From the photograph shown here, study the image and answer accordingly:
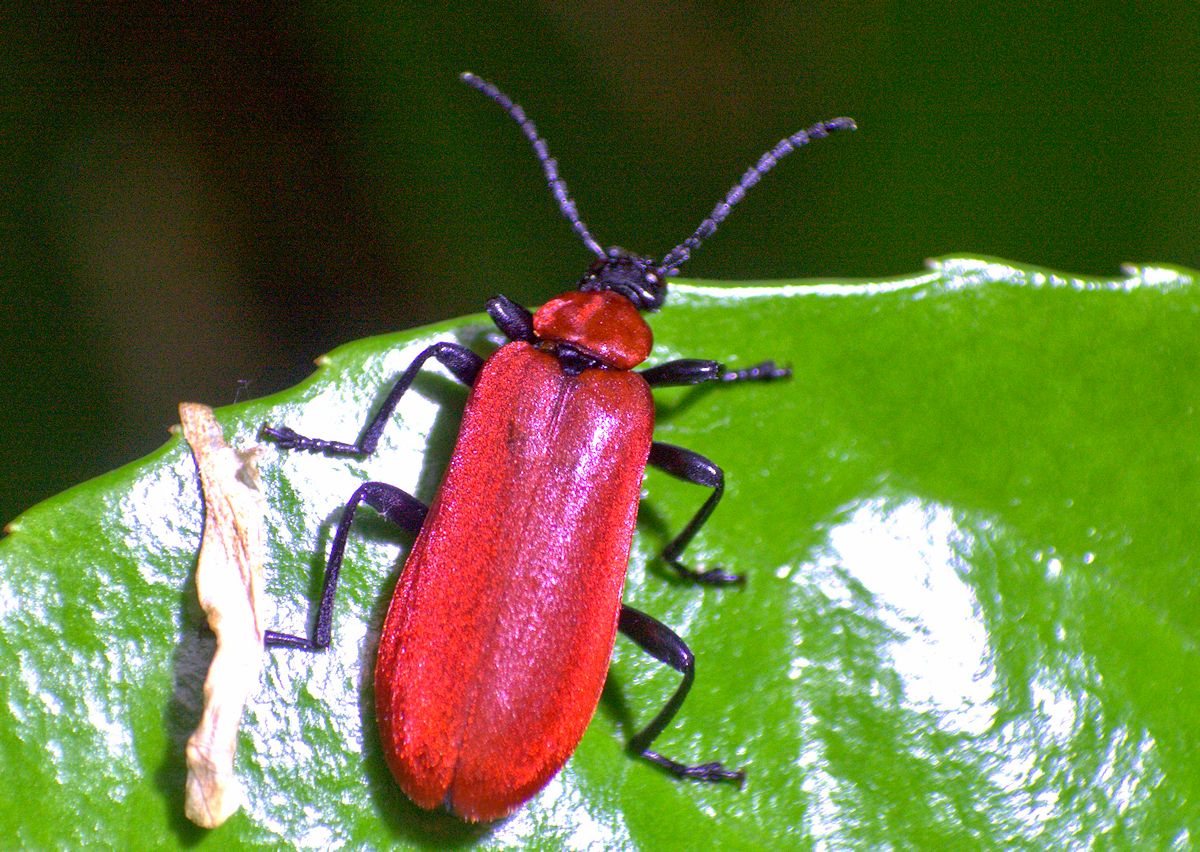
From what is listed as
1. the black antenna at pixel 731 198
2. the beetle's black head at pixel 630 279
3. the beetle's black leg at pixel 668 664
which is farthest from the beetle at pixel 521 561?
the black antenna at pixel 731 198

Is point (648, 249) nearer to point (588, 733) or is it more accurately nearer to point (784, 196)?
point (784, 196)

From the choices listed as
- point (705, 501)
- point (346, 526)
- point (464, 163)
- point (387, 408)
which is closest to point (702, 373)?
point (705, 501)

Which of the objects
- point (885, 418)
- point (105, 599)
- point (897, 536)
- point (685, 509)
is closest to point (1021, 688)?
point (897, 536)

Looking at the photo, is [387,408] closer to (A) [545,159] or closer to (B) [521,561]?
(B) [521,561]

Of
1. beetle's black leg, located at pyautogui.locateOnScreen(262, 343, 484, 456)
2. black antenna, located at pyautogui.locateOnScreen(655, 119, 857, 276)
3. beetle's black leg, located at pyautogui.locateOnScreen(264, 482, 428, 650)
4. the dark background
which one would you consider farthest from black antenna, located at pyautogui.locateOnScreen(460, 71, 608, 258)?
beetle's black leg, located at pyautogui.locateOnScreen(264, 482, 428, 650)

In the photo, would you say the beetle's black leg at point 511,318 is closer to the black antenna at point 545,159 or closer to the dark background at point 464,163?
the black antenna at point 545,159
